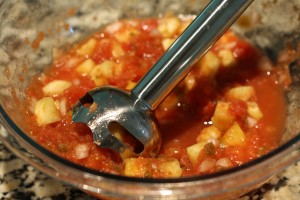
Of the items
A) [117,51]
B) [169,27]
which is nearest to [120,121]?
[117,51]

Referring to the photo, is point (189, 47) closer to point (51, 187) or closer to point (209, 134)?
point (209, 134)

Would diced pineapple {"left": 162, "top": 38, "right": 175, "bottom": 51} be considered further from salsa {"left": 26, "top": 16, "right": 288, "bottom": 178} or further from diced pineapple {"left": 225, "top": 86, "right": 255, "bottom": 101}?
diced pineapple {"left": 225, "top": 86, "right": 255, "bottom": 101}

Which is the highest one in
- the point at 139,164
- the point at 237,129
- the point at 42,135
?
the point at 237,129

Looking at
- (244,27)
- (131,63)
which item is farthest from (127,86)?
(244,27)

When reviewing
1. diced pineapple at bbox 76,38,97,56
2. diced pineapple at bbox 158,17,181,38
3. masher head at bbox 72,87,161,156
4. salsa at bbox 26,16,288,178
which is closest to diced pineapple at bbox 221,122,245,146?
salsa at bbox 26,16,288,178

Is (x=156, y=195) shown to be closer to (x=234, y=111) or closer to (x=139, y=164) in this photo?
(x=139, y=164)

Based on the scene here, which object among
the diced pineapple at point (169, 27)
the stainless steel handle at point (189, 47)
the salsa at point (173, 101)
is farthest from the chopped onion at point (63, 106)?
the diced pineapple at point (169, 27)
